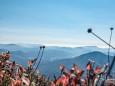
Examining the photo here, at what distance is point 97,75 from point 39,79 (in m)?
2.04

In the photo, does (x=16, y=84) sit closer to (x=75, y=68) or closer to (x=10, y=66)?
(x=75, y=68)

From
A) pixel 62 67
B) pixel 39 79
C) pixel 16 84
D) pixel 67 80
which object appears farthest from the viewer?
pixel 39 79

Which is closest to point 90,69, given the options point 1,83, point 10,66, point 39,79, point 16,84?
point 16,84

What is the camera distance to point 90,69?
304cm

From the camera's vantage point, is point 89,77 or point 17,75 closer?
point 89,77

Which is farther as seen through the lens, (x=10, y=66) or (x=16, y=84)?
(x=10, y=66)

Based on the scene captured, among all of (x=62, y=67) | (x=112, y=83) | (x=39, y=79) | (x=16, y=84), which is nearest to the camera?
(x=16, y=84)

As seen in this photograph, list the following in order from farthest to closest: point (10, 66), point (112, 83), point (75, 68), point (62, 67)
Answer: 1. point (10, 66)
2. point (62, 67)
3. point (75, 68)
4. point (112, 83)

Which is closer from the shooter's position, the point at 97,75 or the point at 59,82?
the point at 59,82

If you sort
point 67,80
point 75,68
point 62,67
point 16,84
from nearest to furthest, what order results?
point 16,84 < point 67,80 < point 75,68 < point 62,67

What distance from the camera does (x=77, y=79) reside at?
2877 mm

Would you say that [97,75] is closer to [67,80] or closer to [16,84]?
[67,80]

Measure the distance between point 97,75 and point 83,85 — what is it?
0.55 ft

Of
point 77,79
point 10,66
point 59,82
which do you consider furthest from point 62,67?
point 10,66
